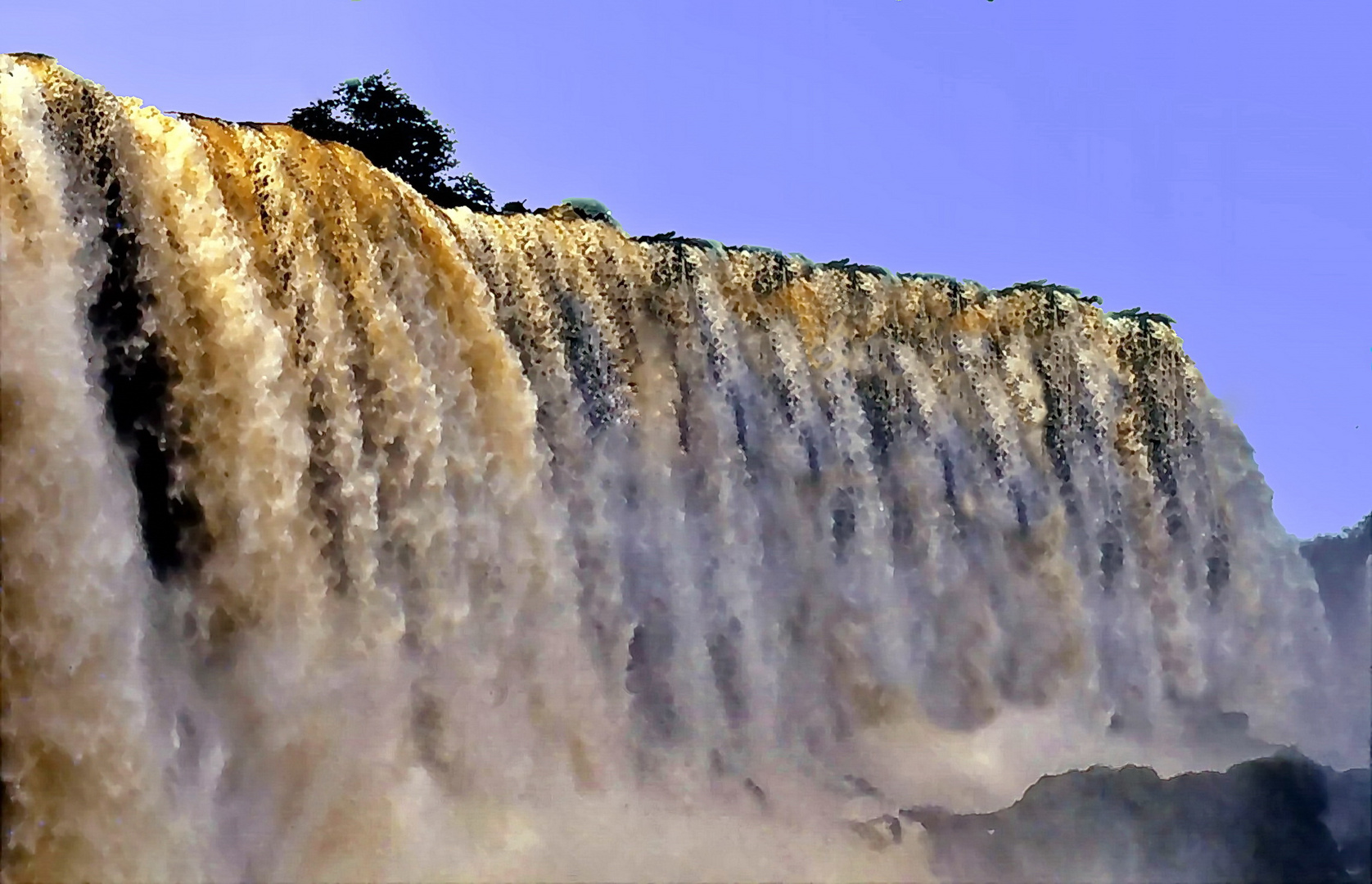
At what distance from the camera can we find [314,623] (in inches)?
217

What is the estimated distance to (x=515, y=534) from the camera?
626 cm

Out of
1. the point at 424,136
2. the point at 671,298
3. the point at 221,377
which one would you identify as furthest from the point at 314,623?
the point at 424,136

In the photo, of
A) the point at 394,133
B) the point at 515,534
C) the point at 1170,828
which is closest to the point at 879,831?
the point at 1170,828

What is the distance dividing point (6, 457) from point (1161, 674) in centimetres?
787

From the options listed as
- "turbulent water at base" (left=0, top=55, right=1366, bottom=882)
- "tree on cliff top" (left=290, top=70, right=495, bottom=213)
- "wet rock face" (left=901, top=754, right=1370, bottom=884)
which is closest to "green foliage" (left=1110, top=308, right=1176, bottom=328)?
"turbulent water at base" (left=0, top=55, right=1366, bottom=882)

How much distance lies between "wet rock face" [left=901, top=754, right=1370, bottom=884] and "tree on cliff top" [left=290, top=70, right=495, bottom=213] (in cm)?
1054

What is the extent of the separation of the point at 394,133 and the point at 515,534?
1163cm

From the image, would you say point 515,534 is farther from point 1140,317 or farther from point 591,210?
point 1140,317

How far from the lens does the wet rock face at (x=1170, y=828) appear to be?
8.24 meters

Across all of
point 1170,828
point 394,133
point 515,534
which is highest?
point 394,133

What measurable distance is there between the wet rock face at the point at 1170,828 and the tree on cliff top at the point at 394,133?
10536 millimetres

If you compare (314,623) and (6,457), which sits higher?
(6,457)

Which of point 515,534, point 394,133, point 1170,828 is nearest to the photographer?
point 515,534

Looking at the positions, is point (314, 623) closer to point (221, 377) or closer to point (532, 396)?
point (221, 377)
